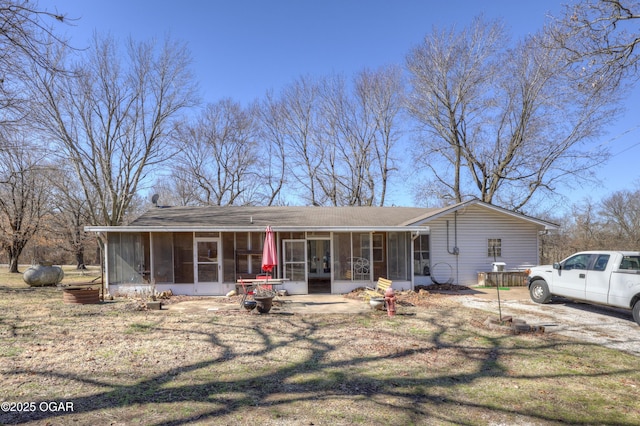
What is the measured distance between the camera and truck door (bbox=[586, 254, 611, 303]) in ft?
28.6

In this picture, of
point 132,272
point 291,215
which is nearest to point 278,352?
point 132,272

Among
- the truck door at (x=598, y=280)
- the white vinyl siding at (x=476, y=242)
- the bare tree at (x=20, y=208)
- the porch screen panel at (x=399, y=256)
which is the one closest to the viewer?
the truck door at (x=598, y=280)

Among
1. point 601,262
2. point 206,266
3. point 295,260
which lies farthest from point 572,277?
point 206,266

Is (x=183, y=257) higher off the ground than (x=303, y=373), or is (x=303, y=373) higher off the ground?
(x=183, y=257)

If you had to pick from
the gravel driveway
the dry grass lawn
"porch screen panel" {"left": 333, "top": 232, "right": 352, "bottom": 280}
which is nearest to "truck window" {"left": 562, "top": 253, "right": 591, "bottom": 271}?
the gravel driveway

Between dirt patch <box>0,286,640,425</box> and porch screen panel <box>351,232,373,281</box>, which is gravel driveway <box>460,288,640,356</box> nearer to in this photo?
dirt patch <box>0,286,640,425</box>

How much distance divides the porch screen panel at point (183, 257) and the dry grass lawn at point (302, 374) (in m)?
4.42

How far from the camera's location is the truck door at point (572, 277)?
937 centimetres

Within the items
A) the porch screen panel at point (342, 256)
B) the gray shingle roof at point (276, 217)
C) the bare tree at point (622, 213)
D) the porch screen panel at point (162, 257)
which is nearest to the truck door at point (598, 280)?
the gray shingle roof at point (276, 217)

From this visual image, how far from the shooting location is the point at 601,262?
29.3 ft

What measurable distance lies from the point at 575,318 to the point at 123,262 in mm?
14010

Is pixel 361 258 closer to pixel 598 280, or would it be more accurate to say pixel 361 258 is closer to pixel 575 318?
pixel 575 318

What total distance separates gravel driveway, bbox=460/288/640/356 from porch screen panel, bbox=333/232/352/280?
4.14 m

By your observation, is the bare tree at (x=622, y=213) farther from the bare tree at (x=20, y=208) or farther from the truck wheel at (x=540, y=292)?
the bare tree at (x=20, y=208)
